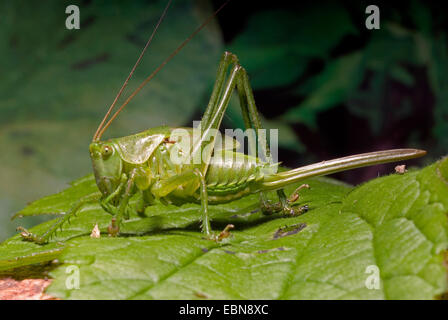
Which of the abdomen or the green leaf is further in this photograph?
the abdomen

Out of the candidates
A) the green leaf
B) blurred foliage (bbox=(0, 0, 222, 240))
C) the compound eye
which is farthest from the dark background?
the green leaf

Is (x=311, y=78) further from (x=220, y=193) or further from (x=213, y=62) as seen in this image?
(x=220, y=193)

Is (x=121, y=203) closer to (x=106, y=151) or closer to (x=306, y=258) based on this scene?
(x=106, y=151)

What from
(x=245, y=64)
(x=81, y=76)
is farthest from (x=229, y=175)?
(x=245, y=64)

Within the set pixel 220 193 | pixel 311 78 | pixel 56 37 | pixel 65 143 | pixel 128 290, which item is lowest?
pixel 128 290

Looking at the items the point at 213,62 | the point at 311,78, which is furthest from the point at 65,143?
the point at 311,78

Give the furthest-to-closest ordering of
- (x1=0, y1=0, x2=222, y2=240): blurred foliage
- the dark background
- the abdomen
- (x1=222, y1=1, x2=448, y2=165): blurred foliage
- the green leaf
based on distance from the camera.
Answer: (x1=222, y1=1, x2=448, y2=165): blurred foliage
the dark background
(x1=0, y1=0, x2=222, y2=240): blurred foliage
the abdomen
the green leaf

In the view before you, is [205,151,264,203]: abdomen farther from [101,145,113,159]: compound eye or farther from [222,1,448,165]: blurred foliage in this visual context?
[222,1,448,165]: blurred foliage
